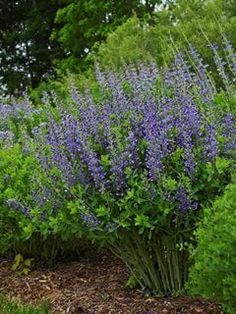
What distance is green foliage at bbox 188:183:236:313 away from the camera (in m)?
3.21

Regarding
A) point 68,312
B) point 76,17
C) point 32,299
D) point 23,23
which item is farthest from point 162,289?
point 23,23

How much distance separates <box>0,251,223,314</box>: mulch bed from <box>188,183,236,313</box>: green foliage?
2.82ft

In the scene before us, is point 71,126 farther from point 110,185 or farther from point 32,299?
point 32,299

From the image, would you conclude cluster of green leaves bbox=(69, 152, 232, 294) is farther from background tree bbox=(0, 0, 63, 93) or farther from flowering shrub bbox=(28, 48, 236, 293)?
background tree bbox=(0, 0, 63, 93)

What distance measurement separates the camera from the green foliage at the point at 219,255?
3.21 meters

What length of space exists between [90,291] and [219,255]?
6.32 feet

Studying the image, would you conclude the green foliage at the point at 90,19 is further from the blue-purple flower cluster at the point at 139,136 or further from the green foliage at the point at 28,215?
the blue-purple flower cluster at the point at 139,136

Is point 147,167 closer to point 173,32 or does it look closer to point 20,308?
point 20,308

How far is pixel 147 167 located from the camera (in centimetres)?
414

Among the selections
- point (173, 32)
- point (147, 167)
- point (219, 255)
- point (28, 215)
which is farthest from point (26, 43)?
point (219, 255)

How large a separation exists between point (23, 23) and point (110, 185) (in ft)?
85.9

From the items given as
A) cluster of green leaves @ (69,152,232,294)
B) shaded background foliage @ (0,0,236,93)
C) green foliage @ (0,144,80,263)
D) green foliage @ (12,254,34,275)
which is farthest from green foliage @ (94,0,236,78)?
cluster of green leaves @ (69,152,232,294)

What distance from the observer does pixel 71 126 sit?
181 inches

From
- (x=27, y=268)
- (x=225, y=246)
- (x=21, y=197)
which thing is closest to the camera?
(x=225, y=246)
